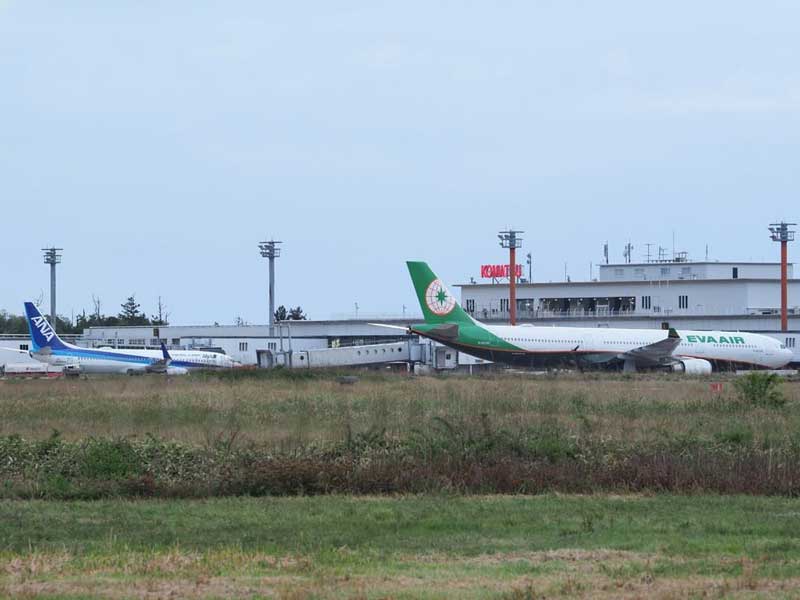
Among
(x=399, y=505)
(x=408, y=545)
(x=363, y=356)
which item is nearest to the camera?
(x=408, y=545)

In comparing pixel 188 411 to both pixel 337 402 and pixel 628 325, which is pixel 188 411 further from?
pixel 628 325

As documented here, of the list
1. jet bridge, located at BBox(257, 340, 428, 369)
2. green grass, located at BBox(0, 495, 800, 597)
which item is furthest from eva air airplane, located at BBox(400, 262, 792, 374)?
green grass, located at BBox(0, 495, 800, 597)

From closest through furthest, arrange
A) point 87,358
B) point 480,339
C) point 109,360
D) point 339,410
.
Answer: point 339,410 < point 480,339 < point 87,358 < point 109,360

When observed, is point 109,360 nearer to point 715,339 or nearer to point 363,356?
point 363,356

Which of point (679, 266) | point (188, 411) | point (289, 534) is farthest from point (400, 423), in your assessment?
point (679, 266)

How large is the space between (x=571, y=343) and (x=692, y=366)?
6.90m

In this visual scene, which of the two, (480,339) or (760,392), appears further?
(480,339)

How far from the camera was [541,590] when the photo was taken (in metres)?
11.3

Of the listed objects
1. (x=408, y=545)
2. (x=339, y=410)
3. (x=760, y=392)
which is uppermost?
(x=760, y=392)

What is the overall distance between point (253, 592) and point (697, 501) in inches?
335

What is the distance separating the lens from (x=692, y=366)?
68.8m

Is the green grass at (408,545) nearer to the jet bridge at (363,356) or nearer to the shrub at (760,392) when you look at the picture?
the shrub at (760,392)

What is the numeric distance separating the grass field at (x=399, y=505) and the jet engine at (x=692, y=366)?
37.7 metres

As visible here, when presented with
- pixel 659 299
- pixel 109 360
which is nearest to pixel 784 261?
pixel 659 299
